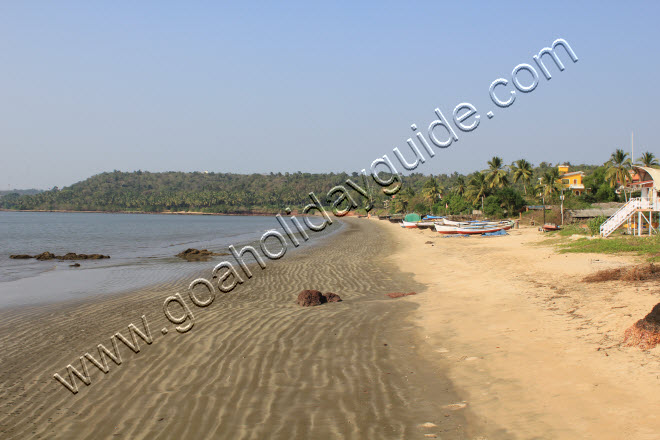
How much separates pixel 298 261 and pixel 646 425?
2028 centimetres

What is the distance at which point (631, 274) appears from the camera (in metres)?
11.4

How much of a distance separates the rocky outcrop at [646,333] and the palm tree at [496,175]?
68.6m

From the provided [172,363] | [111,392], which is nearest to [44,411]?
[111,392]

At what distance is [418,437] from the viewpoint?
16.2 ft

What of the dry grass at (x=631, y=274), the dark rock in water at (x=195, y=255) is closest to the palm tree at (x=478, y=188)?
the dark rock in water at (x=195, y=255)

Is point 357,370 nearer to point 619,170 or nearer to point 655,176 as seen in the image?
point 655,176

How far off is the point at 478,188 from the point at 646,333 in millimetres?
71433

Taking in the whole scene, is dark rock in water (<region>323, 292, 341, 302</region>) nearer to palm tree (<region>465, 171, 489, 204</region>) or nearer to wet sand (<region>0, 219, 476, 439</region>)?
wet sand (<region>0, 219, 476, 439</region>)

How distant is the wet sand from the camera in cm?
537

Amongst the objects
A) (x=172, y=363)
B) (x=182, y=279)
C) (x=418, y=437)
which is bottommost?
(x=418, y=437)

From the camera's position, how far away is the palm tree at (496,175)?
2869 inches

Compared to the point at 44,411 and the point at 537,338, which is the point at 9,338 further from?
the point at 537,338

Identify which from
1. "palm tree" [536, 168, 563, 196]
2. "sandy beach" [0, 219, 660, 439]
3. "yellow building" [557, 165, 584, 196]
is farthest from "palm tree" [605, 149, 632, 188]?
"sandy beach" [0, 219, 660, 439]

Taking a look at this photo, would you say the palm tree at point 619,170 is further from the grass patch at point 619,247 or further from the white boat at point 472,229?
the grass patch at point 619,247
